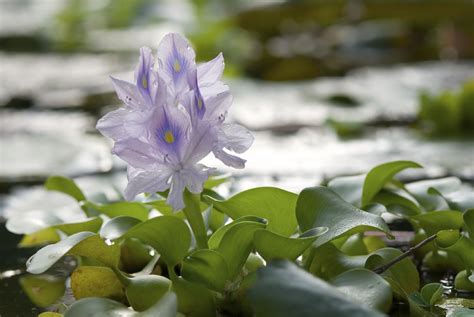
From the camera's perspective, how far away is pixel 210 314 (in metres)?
0.89

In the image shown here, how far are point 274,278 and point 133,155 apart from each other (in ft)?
0.71

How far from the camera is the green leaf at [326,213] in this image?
0.88 meters

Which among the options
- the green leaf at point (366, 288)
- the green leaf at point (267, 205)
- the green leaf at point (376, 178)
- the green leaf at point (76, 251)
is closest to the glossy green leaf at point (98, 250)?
the green leaf at point (76, 251)

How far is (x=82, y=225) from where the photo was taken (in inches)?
42.1

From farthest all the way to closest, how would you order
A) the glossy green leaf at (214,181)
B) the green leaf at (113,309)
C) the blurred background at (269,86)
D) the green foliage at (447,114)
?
the green foliage at (447,114) < the blurred background at (269,86) < the glossy green leaf at (214,181) < the green leaf at (113,309)

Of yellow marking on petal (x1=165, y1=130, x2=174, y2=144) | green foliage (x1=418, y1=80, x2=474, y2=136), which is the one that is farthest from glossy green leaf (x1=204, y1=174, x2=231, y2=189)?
green foliage (x1=418, y1=80, x2=474, y2=136)

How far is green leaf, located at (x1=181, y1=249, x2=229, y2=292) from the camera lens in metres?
0.84

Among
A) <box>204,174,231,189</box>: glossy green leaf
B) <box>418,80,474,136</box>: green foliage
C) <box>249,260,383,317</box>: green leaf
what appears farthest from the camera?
<box>418,80,474,136</box>: green foliage

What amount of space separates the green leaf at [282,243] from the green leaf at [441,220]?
0.71 feet

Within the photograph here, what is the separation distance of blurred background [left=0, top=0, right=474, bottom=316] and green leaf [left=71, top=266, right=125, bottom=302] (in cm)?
10

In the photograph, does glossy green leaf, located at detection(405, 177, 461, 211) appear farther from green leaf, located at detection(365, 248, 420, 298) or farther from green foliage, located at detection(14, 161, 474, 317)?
green leaf, located at detection(365, 248, 420, 298)

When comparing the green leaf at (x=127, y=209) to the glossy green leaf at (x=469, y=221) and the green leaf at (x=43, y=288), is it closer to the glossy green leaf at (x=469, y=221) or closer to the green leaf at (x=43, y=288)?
the green leaf at (x=43, y=288)

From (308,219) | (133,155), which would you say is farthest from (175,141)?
(308,219)

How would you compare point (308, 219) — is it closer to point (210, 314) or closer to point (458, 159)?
point (210, 314)
